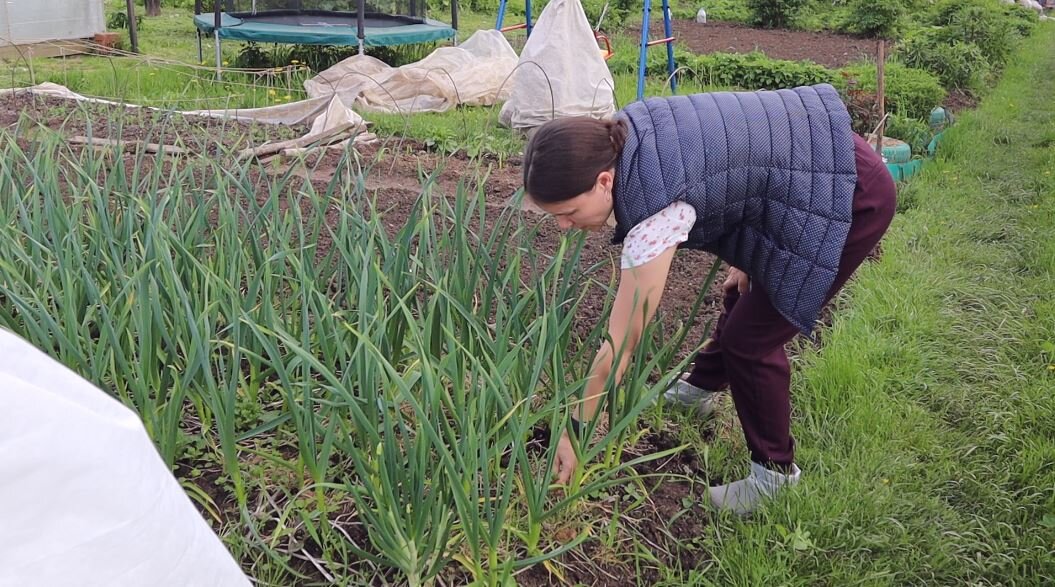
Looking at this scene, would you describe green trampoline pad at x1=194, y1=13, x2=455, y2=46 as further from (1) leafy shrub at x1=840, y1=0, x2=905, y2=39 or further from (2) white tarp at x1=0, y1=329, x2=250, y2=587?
(2) white tarp at x1=0, y1=329, x2=250, y2=587

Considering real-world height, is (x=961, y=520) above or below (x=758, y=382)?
below

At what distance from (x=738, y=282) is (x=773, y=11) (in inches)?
422

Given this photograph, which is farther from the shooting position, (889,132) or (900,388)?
(889,132)

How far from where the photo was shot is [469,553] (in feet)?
5.68

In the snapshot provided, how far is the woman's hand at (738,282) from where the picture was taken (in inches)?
86.8

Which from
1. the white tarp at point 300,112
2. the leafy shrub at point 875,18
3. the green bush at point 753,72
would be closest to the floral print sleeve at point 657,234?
the white tarp at point 300,112

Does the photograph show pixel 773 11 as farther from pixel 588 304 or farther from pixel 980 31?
pixel 588 304

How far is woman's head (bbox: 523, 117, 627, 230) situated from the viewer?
1623 mm

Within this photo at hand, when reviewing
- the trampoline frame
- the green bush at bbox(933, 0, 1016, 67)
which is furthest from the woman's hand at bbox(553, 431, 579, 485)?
the green bush at bbox(933, 0, 1016, 67)

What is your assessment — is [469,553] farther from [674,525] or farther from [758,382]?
[758,382]

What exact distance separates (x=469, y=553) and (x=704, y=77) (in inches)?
254

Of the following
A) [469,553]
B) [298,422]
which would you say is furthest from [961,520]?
[298,422]

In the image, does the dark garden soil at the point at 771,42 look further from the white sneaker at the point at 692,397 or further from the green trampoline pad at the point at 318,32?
the white sneaker at the point at 692,397

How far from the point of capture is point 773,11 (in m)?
12.0
